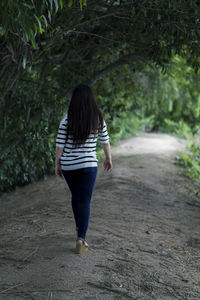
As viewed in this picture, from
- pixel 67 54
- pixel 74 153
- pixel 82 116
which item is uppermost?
pixel 67 54

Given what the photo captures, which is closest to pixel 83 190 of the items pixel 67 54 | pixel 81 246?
pixel 81 246

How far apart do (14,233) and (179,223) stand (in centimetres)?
263

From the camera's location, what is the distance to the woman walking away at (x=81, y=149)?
4137 millimetres

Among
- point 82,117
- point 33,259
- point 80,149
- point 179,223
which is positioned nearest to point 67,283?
point 33,259

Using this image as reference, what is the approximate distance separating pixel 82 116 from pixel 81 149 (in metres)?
0.34

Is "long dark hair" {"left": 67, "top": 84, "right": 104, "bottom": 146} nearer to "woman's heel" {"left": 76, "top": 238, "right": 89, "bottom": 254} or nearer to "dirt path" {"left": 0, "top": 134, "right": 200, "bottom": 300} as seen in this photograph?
"woman's heel" {"left": 76, "top": 238, "right": 89, "bottom": 254}

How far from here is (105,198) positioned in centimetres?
708

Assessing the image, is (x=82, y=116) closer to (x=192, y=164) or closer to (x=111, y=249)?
(x=111, y=249)

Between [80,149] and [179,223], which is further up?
[80,149]

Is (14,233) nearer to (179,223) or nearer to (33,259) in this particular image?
(33,259)

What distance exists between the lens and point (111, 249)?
4480 millimetres

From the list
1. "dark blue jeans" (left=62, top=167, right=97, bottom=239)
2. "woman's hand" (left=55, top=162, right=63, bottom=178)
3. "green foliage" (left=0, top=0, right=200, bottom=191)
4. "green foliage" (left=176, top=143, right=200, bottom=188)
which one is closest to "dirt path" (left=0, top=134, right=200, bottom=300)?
"dark blue jeans" (left=62, top=167, right=97, bottom=239)

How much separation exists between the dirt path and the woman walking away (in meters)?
0.42

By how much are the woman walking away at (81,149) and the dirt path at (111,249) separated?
1.37 ft
